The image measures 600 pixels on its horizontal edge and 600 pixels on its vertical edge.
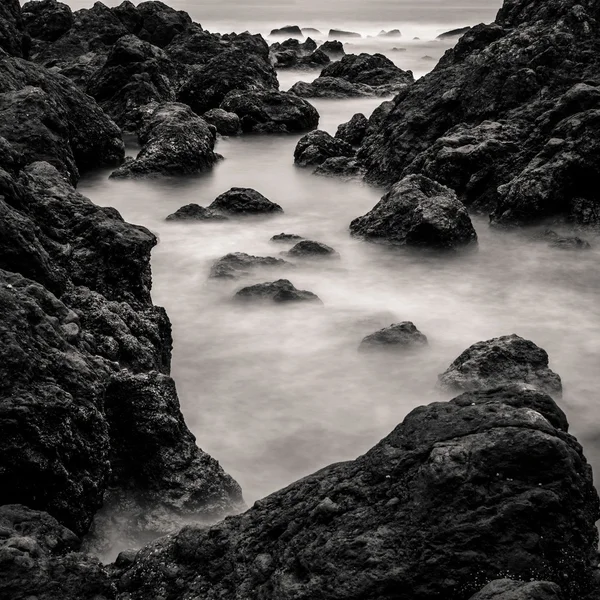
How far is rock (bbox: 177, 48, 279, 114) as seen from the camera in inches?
887

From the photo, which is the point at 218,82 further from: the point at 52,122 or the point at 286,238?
the point at 286,238

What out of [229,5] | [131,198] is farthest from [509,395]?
[229,5]

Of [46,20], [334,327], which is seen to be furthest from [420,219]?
[46,20]

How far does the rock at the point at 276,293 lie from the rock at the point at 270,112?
11431mm

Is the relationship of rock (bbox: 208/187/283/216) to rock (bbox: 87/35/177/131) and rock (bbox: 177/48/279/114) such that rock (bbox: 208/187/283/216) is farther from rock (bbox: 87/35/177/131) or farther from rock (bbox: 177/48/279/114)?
rock (bbox: 177/48/279/114)

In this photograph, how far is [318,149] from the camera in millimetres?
17719

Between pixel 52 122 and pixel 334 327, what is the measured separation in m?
6.62

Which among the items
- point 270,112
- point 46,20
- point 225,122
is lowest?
point 225,122

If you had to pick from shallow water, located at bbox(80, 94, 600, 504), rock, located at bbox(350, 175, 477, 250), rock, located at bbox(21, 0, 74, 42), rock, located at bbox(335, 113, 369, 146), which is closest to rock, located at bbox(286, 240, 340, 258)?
shallow water, located at bbox(80, 94, 600, 504)

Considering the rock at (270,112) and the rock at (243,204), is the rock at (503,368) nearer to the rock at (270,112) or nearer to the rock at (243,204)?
the rock at (243,204)

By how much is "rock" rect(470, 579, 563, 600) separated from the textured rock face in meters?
9.60

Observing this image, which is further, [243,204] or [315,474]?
[243,204]

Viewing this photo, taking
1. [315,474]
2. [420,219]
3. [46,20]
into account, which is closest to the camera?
[315,474]

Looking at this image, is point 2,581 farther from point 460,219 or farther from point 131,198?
point 131,198
